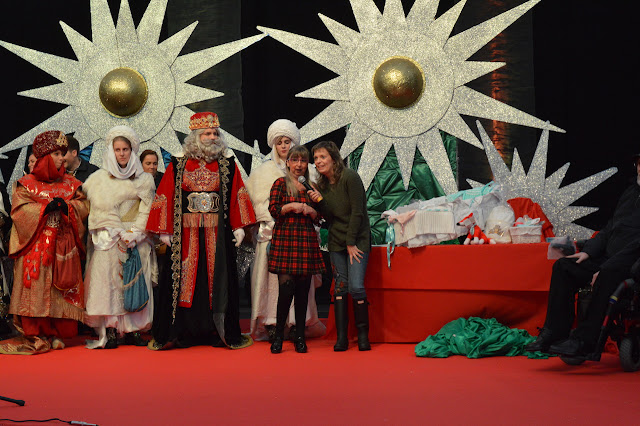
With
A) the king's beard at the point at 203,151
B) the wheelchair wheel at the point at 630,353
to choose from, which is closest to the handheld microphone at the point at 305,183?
the king's beard at the point at 203,151

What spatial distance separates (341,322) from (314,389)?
131 cm

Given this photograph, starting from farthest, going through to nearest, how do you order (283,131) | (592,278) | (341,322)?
(283,131)
(341,322)
(592,278)

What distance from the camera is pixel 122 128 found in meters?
5.57

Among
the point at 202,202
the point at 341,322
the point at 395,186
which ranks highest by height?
the point at 395,186

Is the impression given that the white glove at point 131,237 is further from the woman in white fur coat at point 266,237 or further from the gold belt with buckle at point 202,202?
the woman in white fur coat at point 266,237

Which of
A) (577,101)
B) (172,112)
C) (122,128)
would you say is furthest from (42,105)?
(577,101)

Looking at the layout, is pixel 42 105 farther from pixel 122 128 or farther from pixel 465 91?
pixel 465 91

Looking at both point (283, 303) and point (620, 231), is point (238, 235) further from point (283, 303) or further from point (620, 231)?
point (620, 231)

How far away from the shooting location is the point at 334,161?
5.14 meters

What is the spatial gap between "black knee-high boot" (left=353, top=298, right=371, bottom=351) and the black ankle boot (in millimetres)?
1674

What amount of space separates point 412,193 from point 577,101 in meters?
1.82

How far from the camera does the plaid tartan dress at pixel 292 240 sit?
5.02 m

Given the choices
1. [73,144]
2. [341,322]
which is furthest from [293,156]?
[73,144]

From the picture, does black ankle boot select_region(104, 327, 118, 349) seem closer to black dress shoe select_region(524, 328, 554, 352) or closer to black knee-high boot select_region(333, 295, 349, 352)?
black knee-high boot select_region(333, 295, 349, 352)
